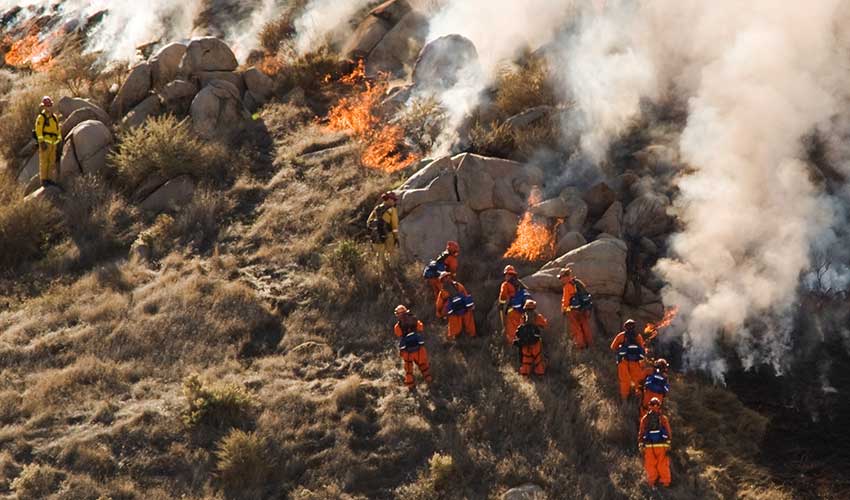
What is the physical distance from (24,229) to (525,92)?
9806mm

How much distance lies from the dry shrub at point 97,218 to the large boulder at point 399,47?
668 cm

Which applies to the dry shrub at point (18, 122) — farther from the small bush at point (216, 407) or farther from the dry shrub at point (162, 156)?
the small bush at point (216, 407)

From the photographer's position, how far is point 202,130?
21.6 m

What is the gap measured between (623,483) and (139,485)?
6.39 meters

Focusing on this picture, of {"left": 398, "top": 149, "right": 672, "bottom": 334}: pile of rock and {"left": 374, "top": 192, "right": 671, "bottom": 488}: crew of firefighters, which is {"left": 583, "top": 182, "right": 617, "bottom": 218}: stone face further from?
{"left": 374, "top": 192, "right": 671, "bottom": 488}: crew of firefighters

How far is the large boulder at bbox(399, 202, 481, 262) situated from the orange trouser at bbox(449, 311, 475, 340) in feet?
6.00

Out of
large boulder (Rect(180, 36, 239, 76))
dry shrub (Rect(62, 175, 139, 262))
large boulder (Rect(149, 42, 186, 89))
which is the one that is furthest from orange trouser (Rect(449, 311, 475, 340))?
large boulder (Rect(149, 42, 186, 89))

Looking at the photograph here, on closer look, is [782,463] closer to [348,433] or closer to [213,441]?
[348,433]

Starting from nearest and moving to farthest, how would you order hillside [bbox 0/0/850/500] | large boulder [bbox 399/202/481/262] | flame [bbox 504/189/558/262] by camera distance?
hillside [bbox 0/0/850/500]
flame [bbox 504/189/558/262]
large boulder [bbox 399/202/481/262]

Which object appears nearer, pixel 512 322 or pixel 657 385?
pixel 657 385

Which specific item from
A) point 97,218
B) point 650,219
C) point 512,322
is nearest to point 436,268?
point 512,322

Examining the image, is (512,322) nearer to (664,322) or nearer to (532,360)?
(532,360)

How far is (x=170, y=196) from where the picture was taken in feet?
65.9

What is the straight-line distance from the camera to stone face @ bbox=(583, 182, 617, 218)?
17.7m
